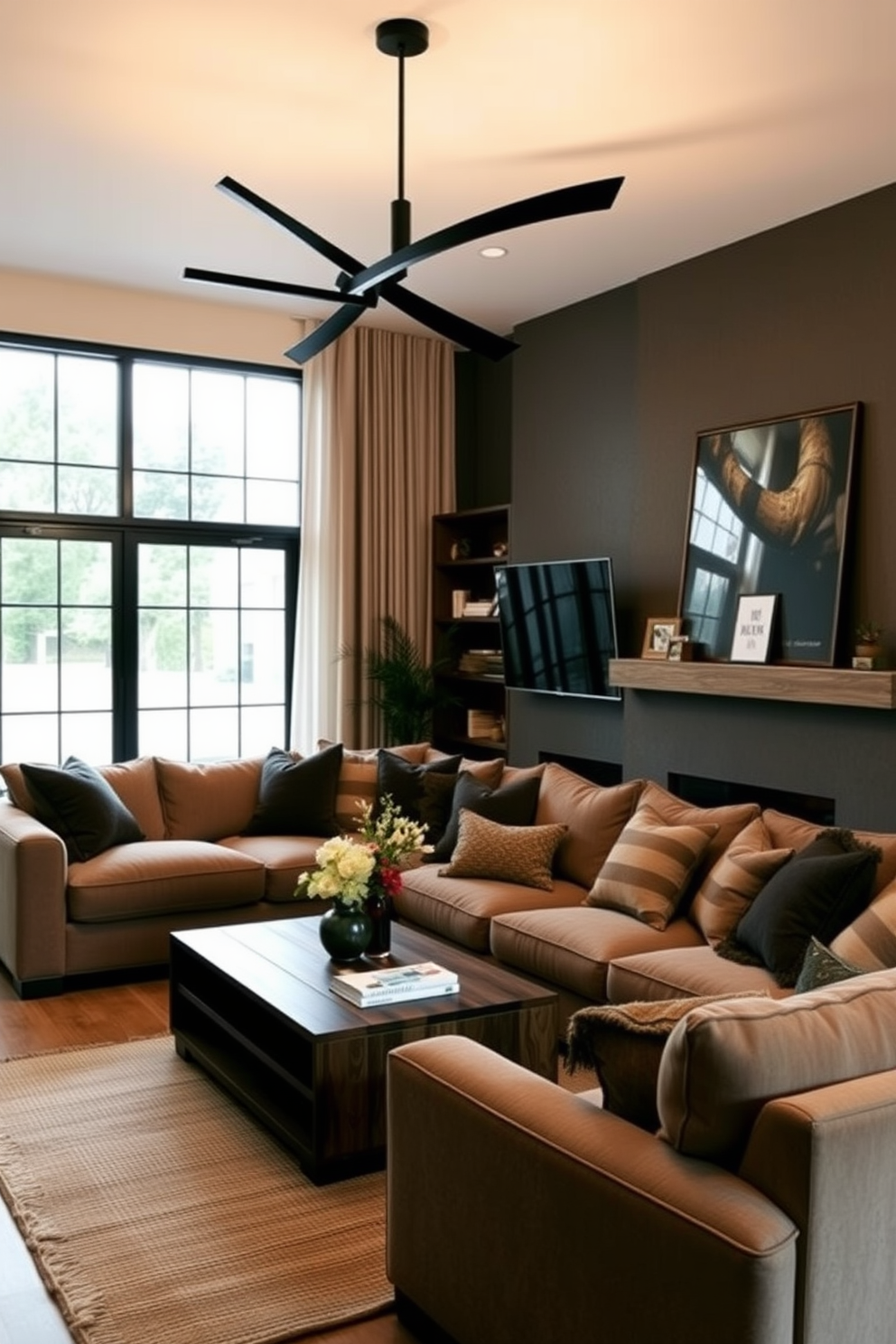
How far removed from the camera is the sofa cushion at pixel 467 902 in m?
4.54

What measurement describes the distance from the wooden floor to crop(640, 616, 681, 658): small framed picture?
265cm

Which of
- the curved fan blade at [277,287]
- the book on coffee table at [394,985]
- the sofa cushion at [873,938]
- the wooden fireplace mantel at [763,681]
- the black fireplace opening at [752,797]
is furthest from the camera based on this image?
the black fireplace opening at [752,797]

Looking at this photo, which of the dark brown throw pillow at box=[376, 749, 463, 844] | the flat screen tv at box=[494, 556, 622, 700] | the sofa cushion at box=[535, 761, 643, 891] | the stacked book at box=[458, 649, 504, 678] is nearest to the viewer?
the sofa cushion at box=[535, 761, 643, 891]

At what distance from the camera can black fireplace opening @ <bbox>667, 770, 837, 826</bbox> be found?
5.10 meters

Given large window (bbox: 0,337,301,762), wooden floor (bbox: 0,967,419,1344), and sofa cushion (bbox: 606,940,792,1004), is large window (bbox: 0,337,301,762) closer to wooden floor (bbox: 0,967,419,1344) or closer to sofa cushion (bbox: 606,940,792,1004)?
wooden floor (bbox: 0,967,419,1344)

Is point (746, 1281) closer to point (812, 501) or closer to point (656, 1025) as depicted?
point (656, 1025)

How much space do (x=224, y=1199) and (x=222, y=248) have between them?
4232mm

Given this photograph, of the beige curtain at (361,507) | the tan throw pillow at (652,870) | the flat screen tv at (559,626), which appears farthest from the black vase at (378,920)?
the beige curtain at (361,507)

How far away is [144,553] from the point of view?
22.1 feet

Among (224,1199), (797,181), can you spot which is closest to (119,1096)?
(224,1199)

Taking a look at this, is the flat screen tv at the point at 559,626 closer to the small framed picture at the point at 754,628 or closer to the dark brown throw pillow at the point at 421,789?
the small framed picture at the point at 754,628

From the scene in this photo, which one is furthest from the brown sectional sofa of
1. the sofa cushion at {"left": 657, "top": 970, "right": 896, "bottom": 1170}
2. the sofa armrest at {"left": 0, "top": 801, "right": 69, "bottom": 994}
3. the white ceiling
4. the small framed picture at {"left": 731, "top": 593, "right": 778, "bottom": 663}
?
the sofa cushion at {"left": 657, "top": 970, "right": 896, "bottom": 1170}

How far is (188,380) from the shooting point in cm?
687

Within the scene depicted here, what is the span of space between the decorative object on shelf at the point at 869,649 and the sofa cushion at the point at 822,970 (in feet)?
6.96
